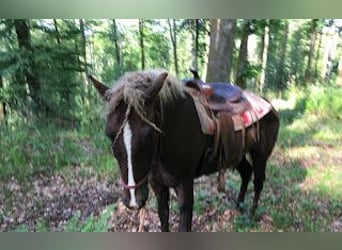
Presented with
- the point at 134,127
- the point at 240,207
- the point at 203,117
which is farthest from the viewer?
the point at 240,207

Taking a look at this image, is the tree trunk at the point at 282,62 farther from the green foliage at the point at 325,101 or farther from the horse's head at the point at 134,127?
the horse's head at the point at 134,127

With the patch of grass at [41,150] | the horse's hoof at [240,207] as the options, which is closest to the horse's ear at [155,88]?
the patch of grass at [41,150]

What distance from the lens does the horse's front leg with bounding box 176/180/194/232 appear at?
160 centimetres

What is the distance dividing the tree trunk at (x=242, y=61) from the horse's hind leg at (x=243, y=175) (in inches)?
12.9

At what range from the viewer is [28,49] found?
68.2 inches

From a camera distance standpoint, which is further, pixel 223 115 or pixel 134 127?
pixel 223 115

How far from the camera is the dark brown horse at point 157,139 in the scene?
4.54ft

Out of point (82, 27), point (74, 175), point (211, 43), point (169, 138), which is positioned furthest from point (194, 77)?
point (74, 175)

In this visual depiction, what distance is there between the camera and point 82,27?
1711mm

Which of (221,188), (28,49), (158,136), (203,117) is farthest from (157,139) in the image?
(28,49)

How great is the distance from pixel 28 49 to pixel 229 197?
3.30 ft

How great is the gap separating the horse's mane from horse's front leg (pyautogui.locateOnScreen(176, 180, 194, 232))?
1.09 feet

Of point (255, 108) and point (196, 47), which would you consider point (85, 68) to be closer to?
point (196, 47)

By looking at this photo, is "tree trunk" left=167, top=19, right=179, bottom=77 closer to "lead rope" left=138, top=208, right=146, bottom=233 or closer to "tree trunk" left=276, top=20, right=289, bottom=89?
"tree trunk" left=276, top=20, right=289, bottom=89
